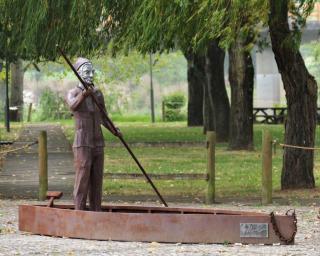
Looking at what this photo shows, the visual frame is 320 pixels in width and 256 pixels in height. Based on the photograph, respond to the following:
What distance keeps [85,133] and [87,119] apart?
165mm

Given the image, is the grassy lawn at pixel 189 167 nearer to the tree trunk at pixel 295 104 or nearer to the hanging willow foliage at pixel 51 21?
the tree trunk at pixel 295 104

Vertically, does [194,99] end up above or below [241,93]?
below

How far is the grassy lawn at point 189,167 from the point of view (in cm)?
1945

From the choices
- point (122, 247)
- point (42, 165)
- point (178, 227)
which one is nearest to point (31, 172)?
point (42, 165)

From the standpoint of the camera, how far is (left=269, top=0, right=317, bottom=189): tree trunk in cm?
1798

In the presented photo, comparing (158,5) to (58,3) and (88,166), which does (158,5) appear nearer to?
(58,3)

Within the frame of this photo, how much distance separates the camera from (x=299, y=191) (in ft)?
61.4

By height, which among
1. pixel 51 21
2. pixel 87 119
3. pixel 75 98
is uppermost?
pixel 51 21

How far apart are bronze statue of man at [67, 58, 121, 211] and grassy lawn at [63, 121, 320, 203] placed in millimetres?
5802

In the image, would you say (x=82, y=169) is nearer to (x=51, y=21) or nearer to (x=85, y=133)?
(x=85, y=133)

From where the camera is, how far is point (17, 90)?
57.1m

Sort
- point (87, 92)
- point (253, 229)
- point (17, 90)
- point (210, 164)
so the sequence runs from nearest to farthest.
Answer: point (253, 229)
point (87, 92)
point (210, 164)
point (17, 90)

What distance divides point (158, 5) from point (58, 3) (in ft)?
8.69

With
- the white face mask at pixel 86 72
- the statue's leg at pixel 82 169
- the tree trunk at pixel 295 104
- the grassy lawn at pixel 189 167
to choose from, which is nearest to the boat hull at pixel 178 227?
the statue's leg at pixel 82 169
